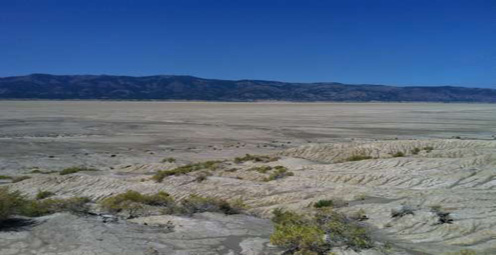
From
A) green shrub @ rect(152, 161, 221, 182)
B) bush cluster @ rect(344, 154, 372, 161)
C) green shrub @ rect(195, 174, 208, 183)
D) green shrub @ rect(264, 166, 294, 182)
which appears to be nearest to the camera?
green shrub @ rect(195, 174, 208, 183)

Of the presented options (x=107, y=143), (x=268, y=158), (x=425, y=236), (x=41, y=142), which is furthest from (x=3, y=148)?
(x=425, y=236)

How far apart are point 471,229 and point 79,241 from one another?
10.3 metres

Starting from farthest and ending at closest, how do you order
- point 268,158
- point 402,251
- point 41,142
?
point 41,142 < point 268,158 < point 402,251

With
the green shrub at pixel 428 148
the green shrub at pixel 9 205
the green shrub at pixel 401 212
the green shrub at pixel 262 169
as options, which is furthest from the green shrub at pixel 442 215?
the green shrub at pixel 428 148

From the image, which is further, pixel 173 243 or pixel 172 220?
pixel 172 220

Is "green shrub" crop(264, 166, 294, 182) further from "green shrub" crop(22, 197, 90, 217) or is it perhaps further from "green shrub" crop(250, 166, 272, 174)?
"green shrub" crop(22, 197, 90, 217)

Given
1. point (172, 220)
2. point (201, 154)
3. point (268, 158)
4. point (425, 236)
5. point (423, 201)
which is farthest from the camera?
point (201, 154)

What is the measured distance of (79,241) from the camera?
10.8 m

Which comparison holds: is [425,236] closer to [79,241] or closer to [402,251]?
[402,251]

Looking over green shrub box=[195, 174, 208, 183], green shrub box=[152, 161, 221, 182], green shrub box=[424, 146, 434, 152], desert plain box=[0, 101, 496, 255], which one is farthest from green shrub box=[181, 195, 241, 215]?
green shrub box=[424, 146, 434, 152]

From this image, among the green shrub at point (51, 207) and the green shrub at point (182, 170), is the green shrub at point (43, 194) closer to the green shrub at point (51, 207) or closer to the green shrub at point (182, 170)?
the green shrub at point (51, 207)

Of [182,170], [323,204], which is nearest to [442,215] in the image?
[323,204]

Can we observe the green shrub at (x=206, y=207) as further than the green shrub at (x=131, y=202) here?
No

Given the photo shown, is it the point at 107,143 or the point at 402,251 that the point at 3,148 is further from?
the point at 402,251
